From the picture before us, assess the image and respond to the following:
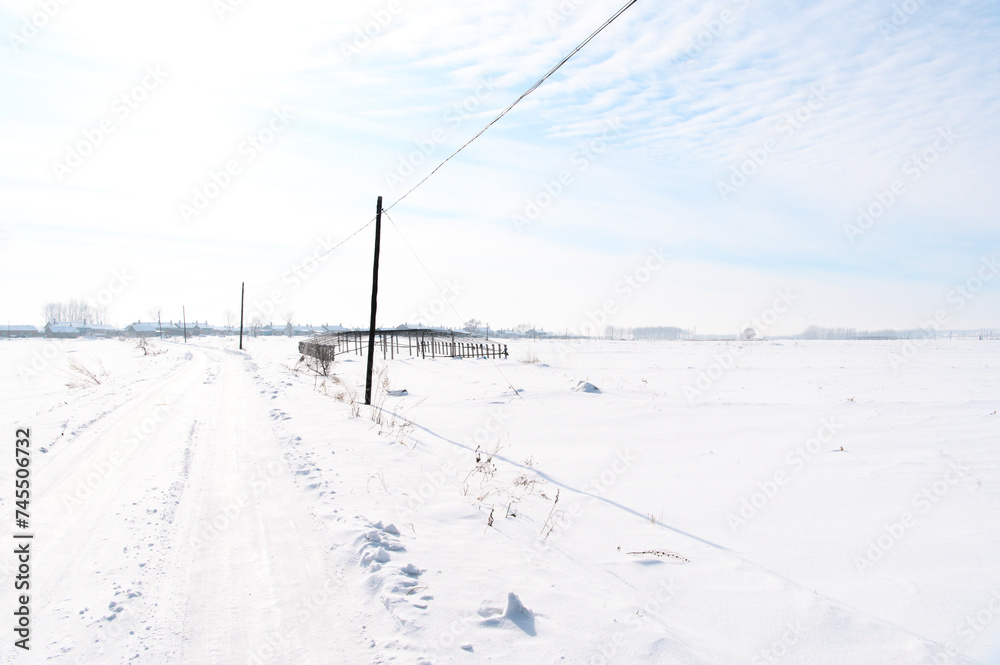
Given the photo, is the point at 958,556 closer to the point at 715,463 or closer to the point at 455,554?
the point at 715,463

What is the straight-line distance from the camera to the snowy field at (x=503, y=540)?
278cm

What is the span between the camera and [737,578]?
156 inches

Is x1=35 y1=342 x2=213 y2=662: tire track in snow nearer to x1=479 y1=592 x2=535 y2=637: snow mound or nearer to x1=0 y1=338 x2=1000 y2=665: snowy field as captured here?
x1=0 y1=338 x2=1000 y2=665: snowy field

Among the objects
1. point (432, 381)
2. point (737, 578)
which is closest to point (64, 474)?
point (737, 578)
